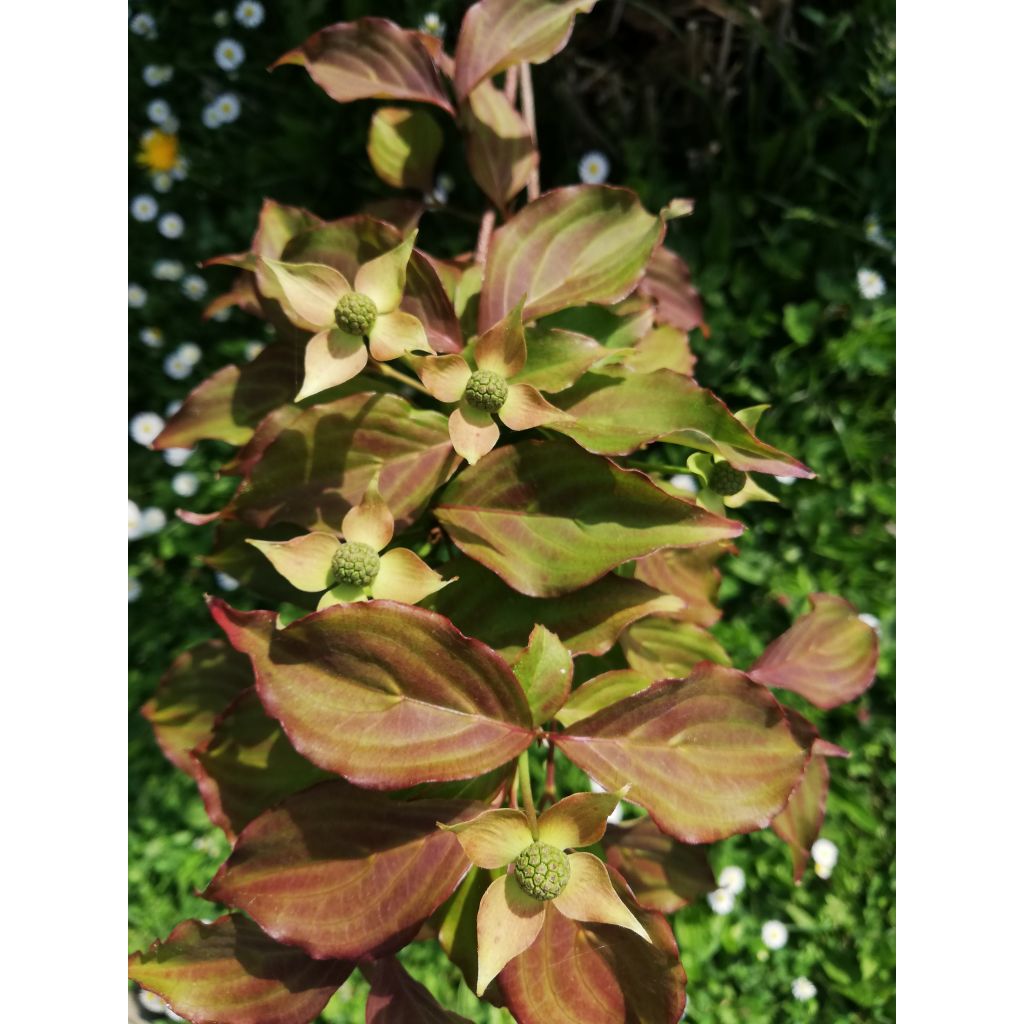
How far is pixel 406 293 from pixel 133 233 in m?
1.06

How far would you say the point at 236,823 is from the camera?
2.79 ft

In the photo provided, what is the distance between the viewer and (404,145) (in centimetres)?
109

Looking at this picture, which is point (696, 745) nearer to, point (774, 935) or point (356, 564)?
point (356, 564)

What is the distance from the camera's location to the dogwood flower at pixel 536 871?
2.12 ft

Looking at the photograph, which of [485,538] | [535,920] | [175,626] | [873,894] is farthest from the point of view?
[175,626]

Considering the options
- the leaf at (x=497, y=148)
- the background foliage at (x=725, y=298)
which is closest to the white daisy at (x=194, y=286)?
the background foliage at (x=725, y=298)

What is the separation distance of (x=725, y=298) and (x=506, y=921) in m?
1.21

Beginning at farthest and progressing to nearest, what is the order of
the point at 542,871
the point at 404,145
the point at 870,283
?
the point at 870,283, the point at 404,145, the point at 542,871

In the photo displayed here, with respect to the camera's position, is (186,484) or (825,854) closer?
(825,854)

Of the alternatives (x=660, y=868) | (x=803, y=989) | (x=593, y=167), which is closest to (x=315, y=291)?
(x=660, y=868)

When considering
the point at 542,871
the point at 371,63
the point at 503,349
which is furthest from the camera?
the point at 371,63

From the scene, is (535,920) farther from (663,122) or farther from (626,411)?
(663,122)

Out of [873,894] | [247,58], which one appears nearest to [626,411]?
[873,894]

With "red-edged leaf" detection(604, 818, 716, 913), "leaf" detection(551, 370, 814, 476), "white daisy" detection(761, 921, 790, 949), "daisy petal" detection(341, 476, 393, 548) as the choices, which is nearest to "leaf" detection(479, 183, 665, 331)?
"leaf" detection(551, 370, 814, 476)
